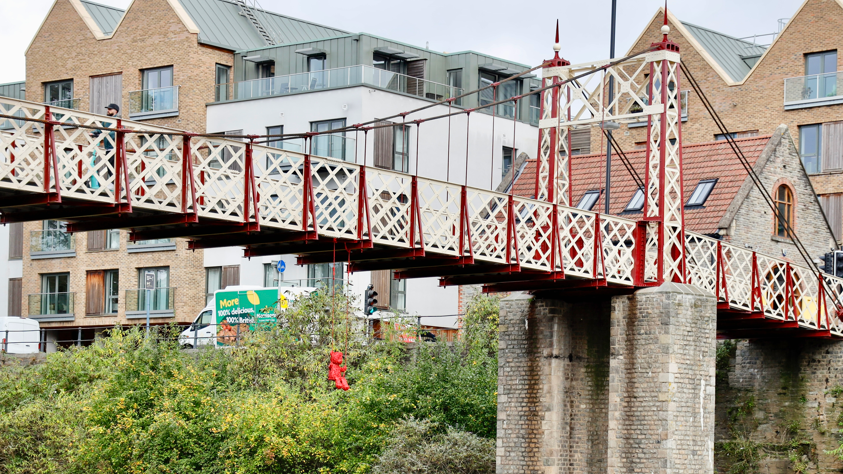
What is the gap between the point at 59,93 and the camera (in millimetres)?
59938

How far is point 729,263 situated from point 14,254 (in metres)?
39.5

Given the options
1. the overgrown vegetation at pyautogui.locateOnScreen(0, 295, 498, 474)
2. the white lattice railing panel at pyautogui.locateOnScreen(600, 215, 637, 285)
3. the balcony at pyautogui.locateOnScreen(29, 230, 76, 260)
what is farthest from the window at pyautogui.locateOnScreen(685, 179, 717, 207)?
the balcony at pyautogui.locateOnScreen(29, 230, 76, 260)

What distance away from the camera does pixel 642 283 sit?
29.1m

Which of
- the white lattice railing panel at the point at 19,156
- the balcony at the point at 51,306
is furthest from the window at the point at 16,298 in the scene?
the white lattice railing panel at the point at 19,156

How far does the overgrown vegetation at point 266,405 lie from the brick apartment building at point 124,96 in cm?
1402

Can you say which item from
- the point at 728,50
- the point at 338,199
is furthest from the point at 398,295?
the point at 338,199

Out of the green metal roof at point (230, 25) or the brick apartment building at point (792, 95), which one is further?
the green metal roof at point (230, 25)

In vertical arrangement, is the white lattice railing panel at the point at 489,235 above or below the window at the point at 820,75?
below

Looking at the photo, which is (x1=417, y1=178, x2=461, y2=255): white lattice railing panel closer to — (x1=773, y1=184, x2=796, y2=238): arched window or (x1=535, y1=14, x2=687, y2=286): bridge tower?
(x1=535, y1=14, x2=687, y2=286): bridge tower

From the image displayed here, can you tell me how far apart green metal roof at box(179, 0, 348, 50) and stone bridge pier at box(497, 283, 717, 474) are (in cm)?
2858

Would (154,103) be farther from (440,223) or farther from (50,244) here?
(440,223)

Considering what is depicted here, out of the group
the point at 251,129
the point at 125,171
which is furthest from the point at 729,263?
the point at 251,129

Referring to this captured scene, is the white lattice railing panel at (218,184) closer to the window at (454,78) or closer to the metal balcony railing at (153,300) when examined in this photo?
the window at (454,78)

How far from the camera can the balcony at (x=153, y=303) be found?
184ft
